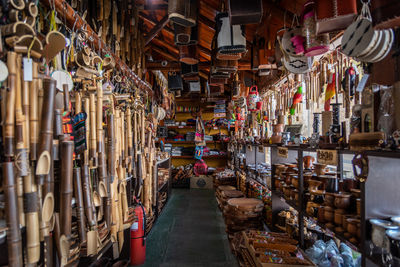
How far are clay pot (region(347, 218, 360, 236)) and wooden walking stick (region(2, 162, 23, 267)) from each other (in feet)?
5.09

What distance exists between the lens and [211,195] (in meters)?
6.88

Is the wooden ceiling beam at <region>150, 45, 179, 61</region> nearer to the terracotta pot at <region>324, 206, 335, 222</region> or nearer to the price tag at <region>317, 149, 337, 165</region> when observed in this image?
the price tag at <region>317, 149, 337, 165</region>

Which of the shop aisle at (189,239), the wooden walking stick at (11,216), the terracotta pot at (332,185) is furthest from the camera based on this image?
the shop aisle at (189,239)

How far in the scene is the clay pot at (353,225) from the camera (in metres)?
1.33

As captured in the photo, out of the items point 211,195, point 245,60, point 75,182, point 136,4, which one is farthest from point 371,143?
point 211,195

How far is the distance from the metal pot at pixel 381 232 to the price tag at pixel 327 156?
0.41 metres

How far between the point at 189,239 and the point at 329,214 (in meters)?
2.62

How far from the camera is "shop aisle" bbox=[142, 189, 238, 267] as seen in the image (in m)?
3.11

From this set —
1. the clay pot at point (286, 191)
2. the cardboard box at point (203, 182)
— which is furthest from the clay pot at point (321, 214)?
the cardboard box at point (203, 182)

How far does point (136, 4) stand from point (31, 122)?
332 cm

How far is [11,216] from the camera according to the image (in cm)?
91

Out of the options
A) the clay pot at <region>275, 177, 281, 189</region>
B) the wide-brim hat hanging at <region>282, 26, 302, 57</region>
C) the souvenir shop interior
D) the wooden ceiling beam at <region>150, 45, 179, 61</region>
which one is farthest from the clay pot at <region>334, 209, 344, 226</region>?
the wooden ceiling beam at <region>150, 45, 179, 61</region>

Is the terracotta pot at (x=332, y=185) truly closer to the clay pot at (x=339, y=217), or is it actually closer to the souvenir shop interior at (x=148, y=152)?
the souvenir shop interior at (x=148, y=152)

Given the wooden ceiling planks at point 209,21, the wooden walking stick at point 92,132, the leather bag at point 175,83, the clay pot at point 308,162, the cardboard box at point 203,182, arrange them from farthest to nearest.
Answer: the cardboard box at point 203,182 < the leather bag at point 175,83 < the wooden ceiling planks at point 209,21 < the clay pot at point 308,162 < the wooden walking stick at point 92,132
